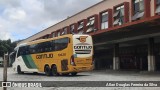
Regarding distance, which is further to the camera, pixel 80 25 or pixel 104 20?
pixel 80 25

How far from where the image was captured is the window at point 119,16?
140 feet

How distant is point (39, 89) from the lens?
1672cm

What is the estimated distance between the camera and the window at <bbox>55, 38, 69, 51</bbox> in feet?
89.8

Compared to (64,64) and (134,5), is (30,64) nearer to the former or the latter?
(64,64)

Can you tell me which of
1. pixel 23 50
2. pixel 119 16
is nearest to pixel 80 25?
pixel 119 16

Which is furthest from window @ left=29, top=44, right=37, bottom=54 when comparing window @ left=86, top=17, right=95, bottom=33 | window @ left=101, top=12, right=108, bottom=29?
window @ left=86, top=17, right=95, bottom=33

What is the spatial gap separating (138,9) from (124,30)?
195 inches

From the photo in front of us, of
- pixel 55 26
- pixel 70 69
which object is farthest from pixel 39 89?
pixel 55 26

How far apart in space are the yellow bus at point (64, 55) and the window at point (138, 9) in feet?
41.8

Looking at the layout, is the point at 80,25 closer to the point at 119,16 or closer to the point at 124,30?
the point at 119,16

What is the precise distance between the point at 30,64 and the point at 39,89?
1648cm

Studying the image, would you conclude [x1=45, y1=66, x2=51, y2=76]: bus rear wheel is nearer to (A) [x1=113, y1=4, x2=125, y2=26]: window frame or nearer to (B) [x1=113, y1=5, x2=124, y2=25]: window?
(A) [x1=113, y1=4, x2=125, y2=26]: window frame

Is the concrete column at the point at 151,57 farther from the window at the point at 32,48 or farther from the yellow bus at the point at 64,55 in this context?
the window at the point at 32,48

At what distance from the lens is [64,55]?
27.5 m
